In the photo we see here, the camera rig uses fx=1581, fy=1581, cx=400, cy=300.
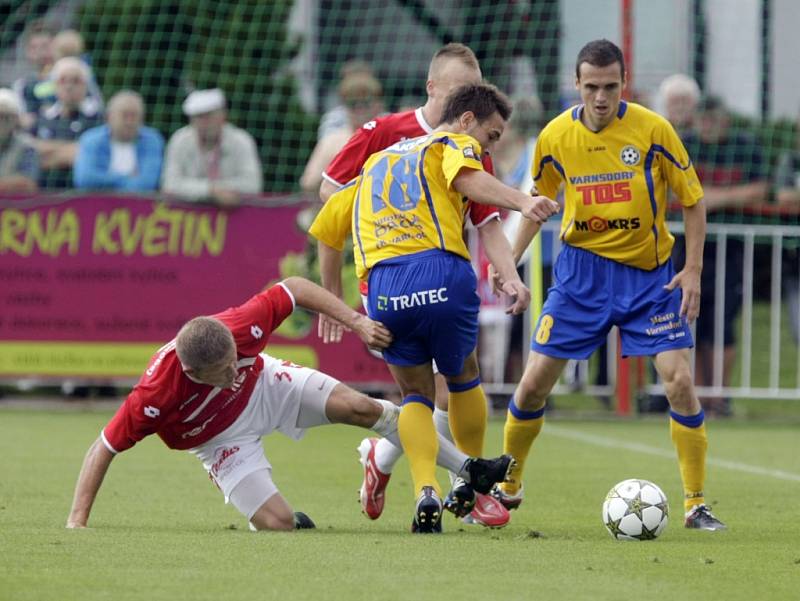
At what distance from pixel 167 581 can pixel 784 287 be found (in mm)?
9869

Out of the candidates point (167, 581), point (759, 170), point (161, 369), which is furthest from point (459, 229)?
point (759, 170)

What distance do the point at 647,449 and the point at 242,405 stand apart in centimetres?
467

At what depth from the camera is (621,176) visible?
7473 millimetres

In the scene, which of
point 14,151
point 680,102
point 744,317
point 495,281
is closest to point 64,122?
point 14,151

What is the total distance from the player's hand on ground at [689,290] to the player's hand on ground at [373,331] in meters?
1.46

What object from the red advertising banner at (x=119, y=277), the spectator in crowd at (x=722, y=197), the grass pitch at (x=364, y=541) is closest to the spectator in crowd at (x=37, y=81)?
the red advertising banner at (x=119, y=277)

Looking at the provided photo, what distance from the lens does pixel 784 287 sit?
14.1 meters

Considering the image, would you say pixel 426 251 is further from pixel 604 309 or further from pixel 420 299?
pixel 604 309

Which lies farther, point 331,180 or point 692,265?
point 331,180

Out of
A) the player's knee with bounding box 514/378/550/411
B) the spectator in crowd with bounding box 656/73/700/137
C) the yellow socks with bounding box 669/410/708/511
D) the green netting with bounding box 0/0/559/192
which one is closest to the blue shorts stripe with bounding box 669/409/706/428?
the yellow socks with bounding box 669/410/708/511

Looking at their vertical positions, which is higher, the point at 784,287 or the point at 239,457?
the point at 784,287

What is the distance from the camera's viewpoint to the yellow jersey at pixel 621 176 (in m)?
7.41

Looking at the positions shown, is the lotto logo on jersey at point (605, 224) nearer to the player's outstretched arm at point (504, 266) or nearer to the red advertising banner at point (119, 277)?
the player's outstretched arm at point (504, 266)

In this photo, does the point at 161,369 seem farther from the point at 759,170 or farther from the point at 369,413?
the point at 759,170
